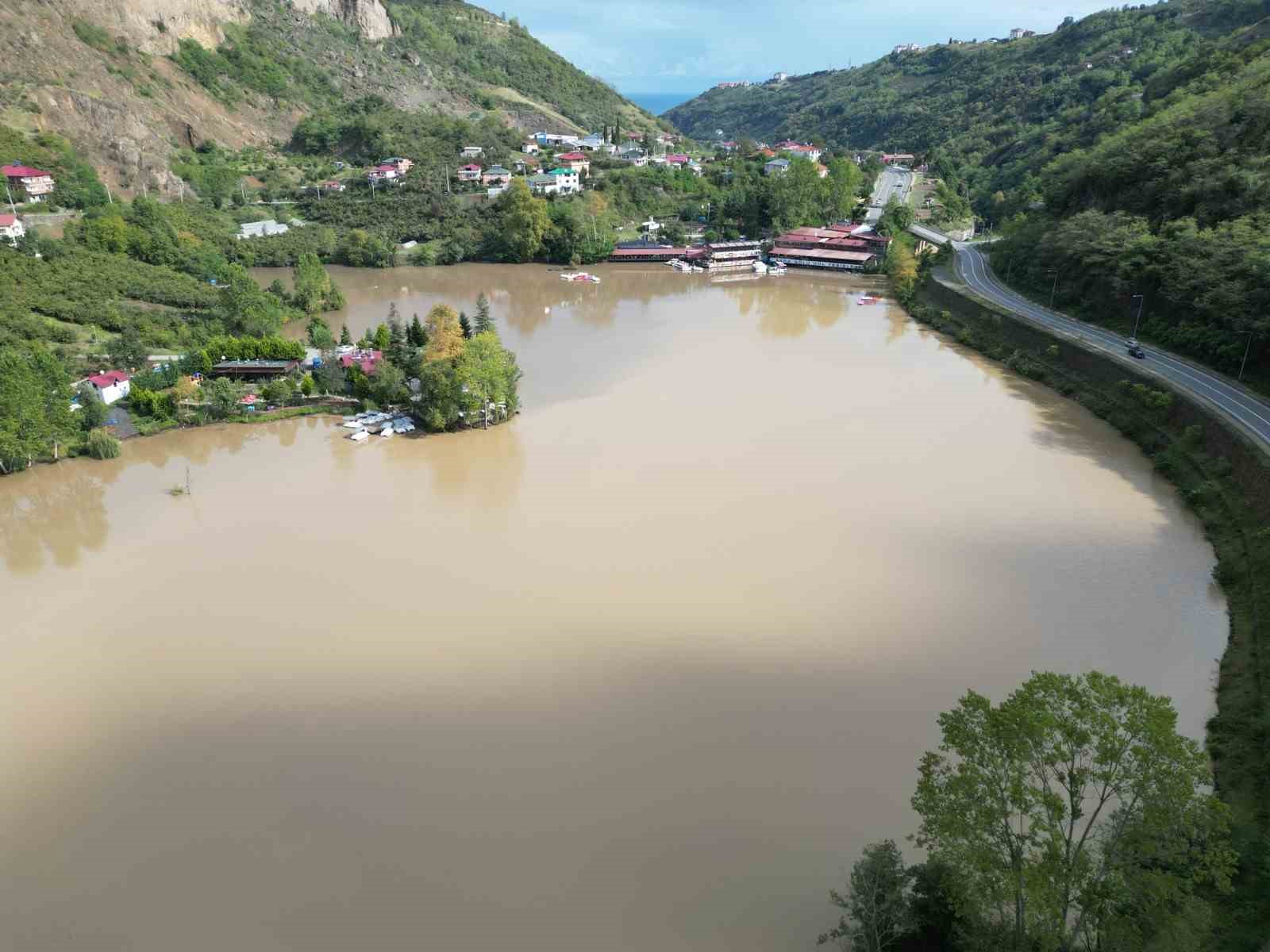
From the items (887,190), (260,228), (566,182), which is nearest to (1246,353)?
(566,182)

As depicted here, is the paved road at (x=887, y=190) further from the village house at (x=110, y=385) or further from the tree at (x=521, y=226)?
the village house at (x=110, y=385)

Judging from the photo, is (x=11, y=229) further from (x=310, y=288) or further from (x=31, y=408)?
(x=31, y=408)

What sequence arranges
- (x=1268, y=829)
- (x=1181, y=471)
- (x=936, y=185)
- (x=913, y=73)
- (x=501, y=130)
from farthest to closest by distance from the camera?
(x=913, y=73) < (x=501, y=130) < (x=936, y=185) < (x=1181, y=471) < (x=1268, y=829)

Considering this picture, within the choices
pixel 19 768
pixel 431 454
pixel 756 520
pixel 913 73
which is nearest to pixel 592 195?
pixel 431 454

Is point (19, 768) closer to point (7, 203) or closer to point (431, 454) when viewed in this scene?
point (431, 454)

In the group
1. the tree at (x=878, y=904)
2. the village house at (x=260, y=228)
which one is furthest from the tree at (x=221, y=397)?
the village house at (x=260, y=228)
